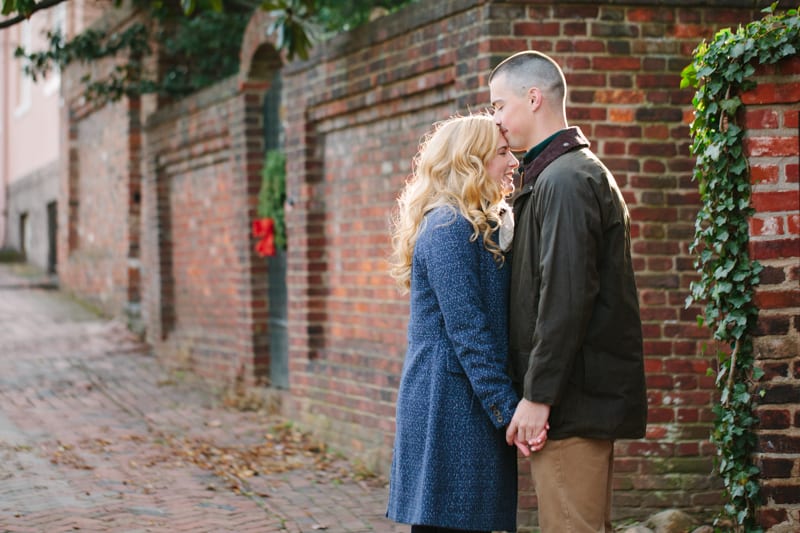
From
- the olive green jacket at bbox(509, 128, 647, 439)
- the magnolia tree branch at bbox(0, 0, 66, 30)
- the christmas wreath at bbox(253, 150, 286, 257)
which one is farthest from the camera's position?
the christmas wreath at bbox(253, 150, 286, 257)

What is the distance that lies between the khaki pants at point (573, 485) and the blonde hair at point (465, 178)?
2.21 ft

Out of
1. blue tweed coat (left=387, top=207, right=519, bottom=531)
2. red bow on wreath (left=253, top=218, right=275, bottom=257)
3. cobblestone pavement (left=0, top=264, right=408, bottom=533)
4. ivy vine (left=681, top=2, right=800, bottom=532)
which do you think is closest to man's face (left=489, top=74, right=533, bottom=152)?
blue tweed coat (left=387, top=207, right=519, bottom=531)

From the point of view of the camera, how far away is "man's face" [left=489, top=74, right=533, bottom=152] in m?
3.56

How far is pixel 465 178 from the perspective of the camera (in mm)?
3471

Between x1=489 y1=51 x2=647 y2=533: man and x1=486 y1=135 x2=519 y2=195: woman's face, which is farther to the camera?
x1=486 y1=135 x2=519 y2=195: woman's face

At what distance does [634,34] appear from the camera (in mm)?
5781

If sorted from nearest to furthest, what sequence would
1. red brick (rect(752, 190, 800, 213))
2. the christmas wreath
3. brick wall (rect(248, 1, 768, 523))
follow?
red brick (rect(752, 190, 800, 213)), brick wall (rect(248, 1, 768, 523)), the christmas wreath

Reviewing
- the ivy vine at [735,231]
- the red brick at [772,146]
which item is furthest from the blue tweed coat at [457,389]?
the red brick at [772,146]

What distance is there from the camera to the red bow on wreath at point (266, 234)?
901 centimetres

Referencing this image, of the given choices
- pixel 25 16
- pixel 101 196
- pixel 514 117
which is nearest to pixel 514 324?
pixel 514 117

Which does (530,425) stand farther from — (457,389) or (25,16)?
(25,16)

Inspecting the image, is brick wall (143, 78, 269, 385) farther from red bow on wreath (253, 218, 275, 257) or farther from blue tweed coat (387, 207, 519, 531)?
blue tweed coat (387, 207, 519, 531)

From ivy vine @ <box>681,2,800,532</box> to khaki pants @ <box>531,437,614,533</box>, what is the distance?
43.2 inches

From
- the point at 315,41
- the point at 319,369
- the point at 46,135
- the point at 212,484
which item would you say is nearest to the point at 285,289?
the point at 319,369
